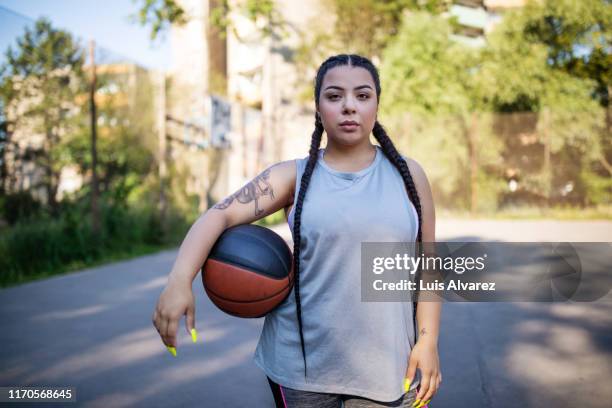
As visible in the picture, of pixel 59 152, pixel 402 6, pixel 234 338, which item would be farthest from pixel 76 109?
pixel 402 6

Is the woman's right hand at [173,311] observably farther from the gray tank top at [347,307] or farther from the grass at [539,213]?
the grass at [539,213]

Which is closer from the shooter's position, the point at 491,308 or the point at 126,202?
the point at 491,308

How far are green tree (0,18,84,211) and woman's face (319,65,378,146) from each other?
19.9 feet

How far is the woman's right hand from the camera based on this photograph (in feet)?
4.66

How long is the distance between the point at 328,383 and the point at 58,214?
23.0ft

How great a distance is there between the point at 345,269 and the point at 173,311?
536mm

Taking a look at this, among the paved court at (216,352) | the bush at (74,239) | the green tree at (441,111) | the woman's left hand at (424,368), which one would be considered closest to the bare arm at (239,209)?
the woman's left hand at (424,368)

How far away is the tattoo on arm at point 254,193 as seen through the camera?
170cm

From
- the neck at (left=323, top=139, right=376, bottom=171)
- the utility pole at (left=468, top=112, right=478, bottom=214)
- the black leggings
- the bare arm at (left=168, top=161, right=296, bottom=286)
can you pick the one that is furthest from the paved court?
the utility pole at (left=468, top=112, right=478, bottom=214)

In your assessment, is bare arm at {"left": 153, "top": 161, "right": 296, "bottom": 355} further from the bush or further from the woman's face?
the bush

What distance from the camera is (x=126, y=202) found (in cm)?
895

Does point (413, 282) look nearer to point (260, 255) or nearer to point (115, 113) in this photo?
point (260, 255)

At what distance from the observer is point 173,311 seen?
143 centimetres

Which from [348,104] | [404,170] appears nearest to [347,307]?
[404,170]
